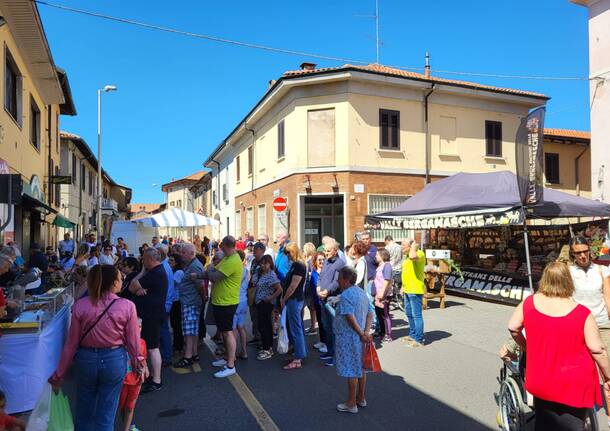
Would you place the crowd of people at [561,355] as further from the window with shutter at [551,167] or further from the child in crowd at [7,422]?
Answer: the window with shutter at [551,167]

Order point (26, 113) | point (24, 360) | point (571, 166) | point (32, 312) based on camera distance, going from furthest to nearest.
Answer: point (571, 166), point (26, 113), point (32, 312), point (24, 360)

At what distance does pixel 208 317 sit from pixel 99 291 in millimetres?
3714

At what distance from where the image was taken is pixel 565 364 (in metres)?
2.94

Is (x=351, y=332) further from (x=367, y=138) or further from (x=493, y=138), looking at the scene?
(x=493, y=138)

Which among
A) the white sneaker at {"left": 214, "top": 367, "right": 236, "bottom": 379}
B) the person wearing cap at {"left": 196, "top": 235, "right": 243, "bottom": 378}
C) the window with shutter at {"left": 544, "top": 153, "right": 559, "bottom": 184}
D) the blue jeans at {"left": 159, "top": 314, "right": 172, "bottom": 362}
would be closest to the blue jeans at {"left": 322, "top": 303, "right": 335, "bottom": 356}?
the person wearing cap at {"left": 196, "top": 235, "right": 243, "bottom": 378}

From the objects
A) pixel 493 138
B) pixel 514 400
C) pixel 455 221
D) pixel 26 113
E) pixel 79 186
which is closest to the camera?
pixel 514 400

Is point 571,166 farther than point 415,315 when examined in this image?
Yes

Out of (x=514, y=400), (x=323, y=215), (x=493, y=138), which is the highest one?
(x=493, y=138)

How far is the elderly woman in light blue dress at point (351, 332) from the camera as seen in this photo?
181 inches

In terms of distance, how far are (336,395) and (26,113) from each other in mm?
12949

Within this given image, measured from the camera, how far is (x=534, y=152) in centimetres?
905

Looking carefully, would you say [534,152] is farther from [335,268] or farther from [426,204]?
[335,268]

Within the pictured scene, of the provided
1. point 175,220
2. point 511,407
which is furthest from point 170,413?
point 175,220

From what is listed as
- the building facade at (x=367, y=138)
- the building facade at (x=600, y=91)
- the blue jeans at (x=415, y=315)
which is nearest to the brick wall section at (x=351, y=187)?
the building facade at (x=367, y=138)
